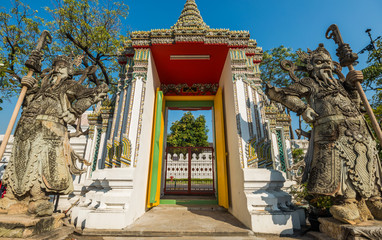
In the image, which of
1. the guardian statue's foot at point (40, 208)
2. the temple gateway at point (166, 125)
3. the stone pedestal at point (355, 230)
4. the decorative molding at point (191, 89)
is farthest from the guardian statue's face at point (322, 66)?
the guardian statue's foot at point (40, 208)

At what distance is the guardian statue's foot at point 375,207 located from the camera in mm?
2367

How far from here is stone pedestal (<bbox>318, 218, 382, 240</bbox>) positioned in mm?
2012

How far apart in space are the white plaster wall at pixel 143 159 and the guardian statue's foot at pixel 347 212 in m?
3.25

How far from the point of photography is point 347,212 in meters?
2.20

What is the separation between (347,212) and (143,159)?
363 cm

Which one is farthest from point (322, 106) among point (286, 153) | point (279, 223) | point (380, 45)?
point (380, 45)

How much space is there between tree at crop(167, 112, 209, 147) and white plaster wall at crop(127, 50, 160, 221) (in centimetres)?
1754

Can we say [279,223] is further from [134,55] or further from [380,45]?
[380,45]

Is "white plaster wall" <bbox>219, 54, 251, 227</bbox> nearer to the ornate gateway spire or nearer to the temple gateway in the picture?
the temple gateway

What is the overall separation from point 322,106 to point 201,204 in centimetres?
407

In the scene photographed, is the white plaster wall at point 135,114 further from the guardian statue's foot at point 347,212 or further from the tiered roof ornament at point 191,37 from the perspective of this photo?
the guardian statue's foot at point 347,212

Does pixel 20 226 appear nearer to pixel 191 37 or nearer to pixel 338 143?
pixel 338 143

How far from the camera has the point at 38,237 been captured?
225 centimetres

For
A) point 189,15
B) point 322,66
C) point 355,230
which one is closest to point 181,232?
point 355,230
